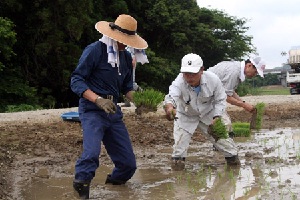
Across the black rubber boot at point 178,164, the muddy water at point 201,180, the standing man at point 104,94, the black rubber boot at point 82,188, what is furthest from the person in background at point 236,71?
the black rubber boot at point 82,188

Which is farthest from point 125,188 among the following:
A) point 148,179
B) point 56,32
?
point 56,32

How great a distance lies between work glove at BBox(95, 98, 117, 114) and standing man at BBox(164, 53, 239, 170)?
1007mm

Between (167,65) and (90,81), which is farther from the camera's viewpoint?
(167,65)

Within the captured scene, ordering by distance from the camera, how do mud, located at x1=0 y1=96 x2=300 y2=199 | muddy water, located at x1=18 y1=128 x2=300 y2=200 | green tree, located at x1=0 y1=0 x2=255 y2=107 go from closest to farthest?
muddy water, located at x1=18 y1=128 x2=300 y2=200 → mud, located at x1=0 y1=96 x2=300 y2=199 → green tree, located at x1=0 y1=0 x2=255 y2=107

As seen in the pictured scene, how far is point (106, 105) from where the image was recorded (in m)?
4.77

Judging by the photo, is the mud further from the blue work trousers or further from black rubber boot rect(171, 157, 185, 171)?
the blue work trousers

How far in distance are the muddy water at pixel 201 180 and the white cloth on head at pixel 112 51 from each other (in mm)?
1341

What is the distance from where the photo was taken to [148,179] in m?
6.00

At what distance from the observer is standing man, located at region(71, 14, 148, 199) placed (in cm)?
488

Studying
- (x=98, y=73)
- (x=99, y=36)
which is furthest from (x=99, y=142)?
(x=99, y=36)

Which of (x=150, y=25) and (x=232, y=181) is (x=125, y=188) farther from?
(x=150, y=25)

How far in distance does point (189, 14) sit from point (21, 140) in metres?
20.1

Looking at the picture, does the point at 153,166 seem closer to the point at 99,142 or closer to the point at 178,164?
the point at 178,164

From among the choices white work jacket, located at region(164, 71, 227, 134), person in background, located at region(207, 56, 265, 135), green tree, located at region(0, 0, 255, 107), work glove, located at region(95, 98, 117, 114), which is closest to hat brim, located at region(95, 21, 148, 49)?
work glove, located at region(95, 98, 117, 114)
